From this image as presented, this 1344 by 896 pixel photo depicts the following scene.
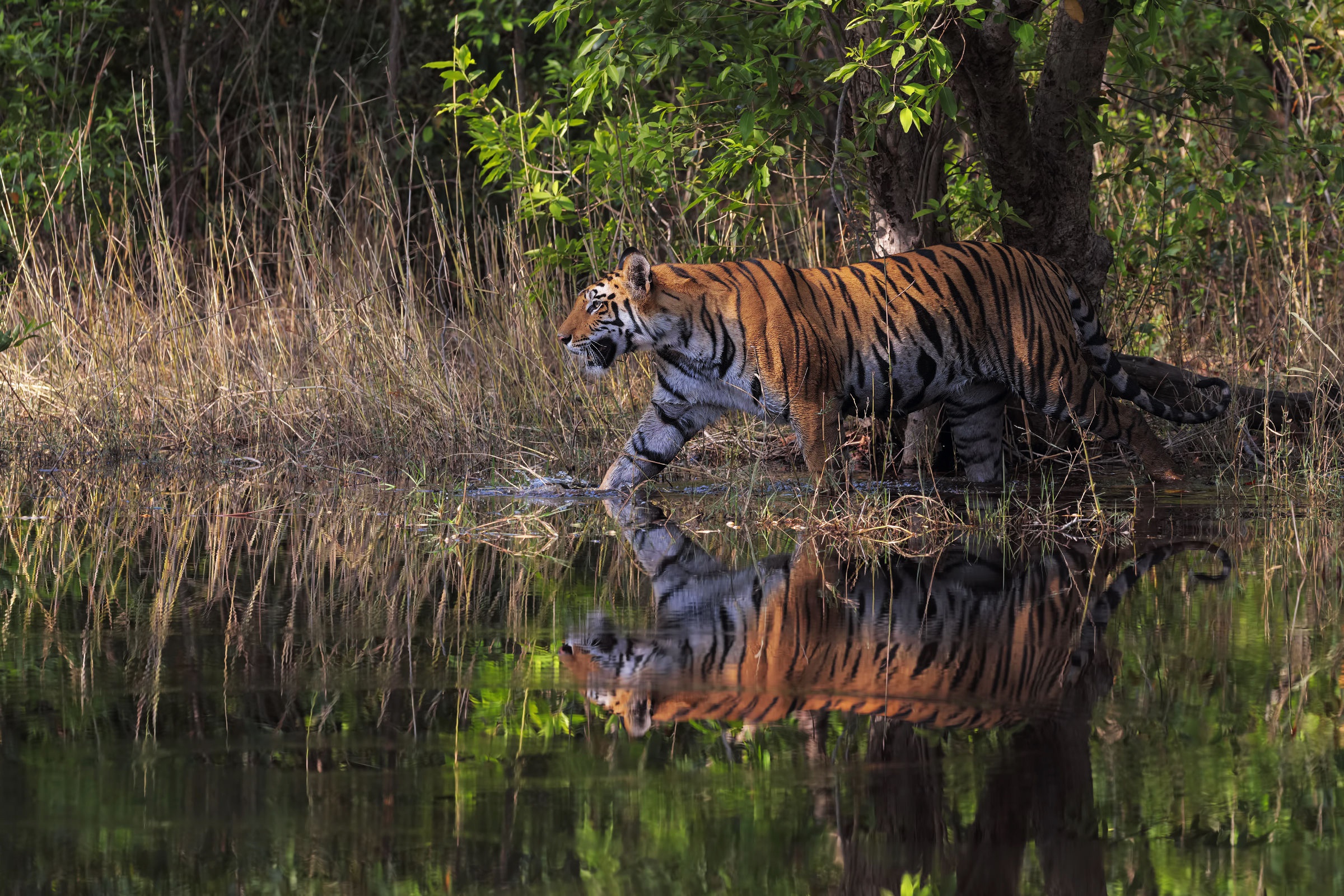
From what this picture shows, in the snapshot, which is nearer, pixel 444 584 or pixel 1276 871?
pixel 1276 871

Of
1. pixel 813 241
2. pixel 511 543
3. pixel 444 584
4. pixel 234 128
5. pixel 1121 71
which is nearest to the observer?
pixel 444 584

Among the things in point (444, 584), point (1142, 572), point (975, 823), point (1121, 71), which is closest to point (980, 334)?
point (1121, 71)

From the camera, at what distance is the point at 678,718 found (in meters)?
3.40

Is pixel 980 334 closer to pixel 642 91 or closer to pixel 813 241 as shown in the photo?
pixel 813 241

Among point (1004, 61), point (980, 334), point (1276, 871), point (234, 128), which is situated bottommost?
point (1276, 871)

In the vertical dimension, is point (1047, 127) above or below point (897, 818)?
above

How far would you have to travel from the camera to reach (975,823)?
267cm

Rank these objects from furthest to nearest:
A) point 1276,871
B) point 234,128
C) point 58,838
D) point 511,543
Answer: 1. point 234,128
2. point 511,543
3. point 58,838
4. point 1276,871

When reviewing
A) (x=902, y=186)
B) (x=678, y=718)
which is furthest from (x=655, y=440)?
(x=678, y=718)

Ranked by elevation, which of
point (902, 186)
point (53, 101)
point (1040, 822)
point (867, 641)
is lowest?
point (1040, 822)

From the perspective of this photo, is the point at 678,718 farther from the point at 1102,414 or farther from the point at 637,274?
the point at 1102,414

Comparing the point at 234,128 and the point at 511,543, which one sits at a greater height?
the point at 234,128

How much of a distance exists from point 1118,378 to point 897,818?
5915 mm

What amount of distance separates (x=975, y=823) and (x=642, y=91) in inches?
291
